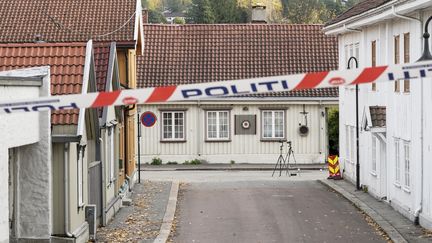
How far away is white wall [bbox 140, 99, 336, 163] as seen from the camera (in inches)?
1788

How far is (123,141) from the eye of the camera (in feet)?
95.7

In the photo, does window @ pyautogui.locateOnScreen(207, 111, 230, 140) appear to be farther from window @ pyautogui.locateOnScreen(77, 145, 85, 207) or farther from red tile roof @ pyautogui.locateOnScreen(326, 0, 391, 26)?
window @ pyautogui.locateOnScreen(77, 145, 85, 207)

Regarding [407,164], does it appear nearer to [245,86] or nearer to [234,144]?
[245,86]

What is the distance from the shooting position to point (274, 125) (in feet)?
149

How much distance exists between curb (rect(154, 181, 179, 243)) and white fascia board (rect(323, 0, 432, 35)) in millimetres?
6977

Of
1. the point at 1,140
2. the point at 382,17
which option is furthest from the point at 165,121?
the point at 1,140

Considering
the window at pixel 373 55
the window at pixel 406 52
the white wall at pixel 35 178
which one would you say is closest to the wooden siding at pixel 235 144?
the window at pixel 373 55

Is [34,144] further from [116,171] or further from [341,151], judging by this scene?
[341,151]

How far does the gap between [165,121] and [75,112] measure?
94.0 ft

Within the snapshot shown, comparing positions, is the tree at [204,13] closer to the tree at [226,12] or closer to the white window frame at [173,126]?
the tree at [226,12]

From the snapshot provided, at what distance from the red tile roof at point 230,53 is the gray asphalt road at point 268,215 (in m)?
14.4

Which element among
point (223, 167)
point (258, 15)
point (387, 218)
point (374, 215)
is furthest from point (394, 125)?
point (258, 15)

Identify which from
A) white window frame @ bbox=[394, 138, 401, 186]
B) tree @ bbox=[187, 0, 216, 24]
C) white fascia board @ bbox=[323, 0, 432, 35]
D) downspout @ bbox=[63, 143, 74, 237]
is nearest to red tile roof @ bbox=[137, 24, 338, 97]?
white fascia board @ bbox=[323, 0, 432, 35]

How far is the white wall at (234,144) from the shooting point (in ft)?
149
